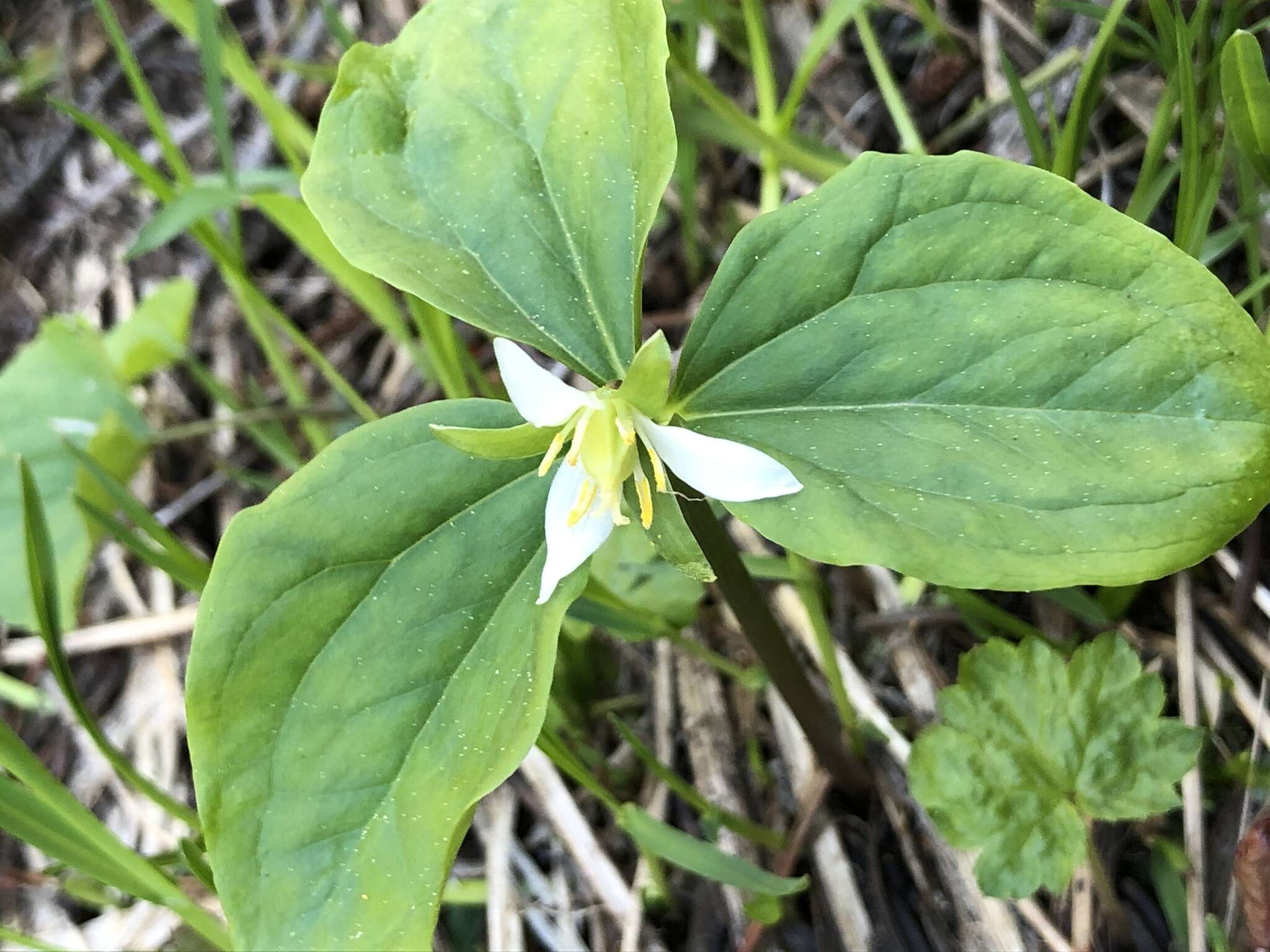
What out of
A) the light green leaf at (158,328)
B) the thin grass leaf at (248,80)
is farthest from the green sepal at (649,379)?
the light green leaf at (158,328)

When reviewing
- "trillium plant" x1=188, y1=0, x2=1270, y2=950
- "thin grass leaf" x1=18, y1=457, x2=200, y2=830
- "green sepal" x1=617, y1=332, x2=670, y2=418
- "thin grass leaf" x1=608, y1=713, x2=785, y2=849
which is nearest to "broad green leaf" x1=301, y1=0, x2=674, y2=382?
"trillium plant" x1=188, y1=0, x2=1270, y2=950

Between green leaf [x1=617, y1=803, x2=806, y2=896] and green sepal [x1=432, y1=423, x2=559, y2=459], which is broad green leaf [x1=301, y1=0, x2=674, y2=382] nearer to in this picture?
green sepal [x1=432, y1=423, x2=559, y2=459]

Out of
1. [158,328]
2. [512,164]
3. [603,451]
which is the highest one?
[512,164]

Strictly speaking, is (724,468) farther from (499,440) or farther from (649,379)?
(499,440)

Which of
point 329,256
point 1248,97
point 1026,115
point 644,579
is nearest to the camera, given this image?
point 1248,97

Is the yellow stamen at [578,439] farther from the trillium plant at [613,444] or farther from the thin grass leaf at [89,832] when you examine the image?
the thin grass leaf at [89,832]


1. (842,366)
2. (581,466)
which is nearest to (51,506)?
(581,466)

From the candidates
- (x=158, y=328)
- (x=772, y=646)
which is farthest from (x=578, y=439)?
(x=158, y=328)
